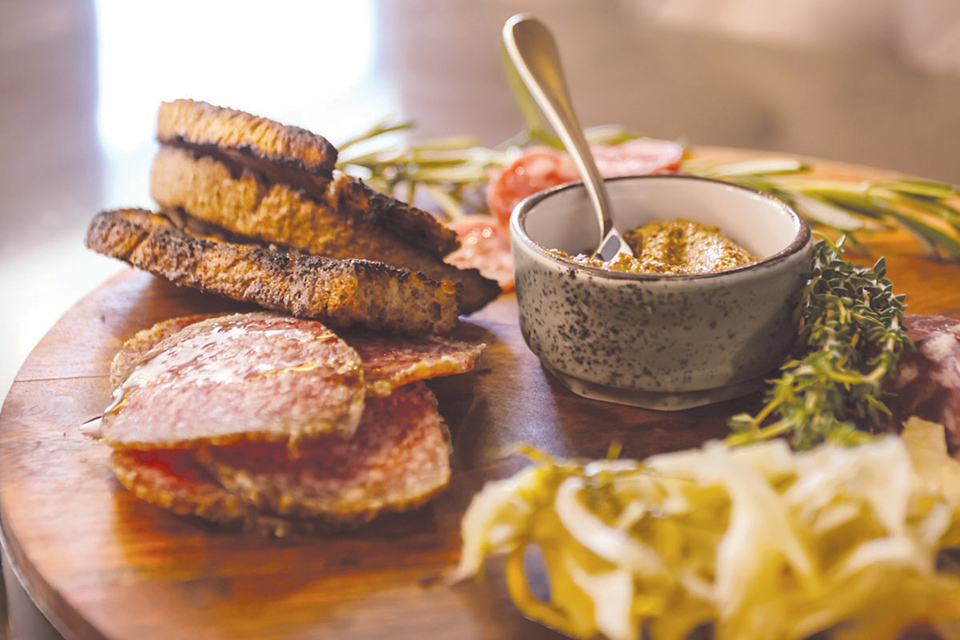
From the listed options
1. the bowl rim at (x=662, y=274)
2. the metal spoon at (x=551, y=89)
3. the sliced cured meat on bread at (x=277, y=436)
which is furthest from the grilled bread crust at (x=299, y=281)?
the metal spoon at (x=551, y=89)

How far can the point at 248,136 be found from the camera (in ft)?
6.15

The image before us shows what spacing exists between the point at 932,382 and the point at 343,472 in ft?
3.41

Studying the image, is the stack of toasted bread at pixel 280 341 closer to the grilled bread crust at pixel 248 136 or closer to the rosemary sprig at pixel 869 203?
the grilled bread crust at pixel 248 136

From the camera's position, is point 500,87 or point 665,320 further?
point 500,87

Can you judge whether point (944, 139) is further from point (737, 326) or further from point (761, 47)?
point (737, 326)

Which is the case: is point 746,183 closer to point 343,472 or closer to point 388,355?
point 388,355

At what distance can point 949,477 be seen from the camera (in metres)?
1.15

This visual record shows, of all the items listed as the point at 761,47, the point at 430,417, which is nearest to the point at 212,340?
the point at 430,417

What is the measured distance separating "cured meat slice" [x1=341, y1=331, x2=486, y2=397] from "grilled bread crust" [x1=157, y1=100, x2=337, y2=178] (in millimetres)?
418

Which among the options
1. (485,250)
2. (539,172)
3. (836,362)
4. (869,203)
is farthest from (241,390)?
(869,203)

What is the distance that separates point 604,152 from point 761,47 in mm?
5069

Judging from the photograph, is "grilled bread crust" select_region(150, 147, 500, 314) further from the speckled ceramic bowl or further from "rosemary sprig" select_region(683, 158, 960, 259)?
"rosemary sprig" select_region(683, 158, 960, 259)

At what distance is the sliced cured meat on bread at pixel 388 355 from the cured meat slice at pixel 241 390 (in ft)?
0.23

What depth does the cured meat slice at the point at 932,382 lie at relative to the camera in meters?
1.36
